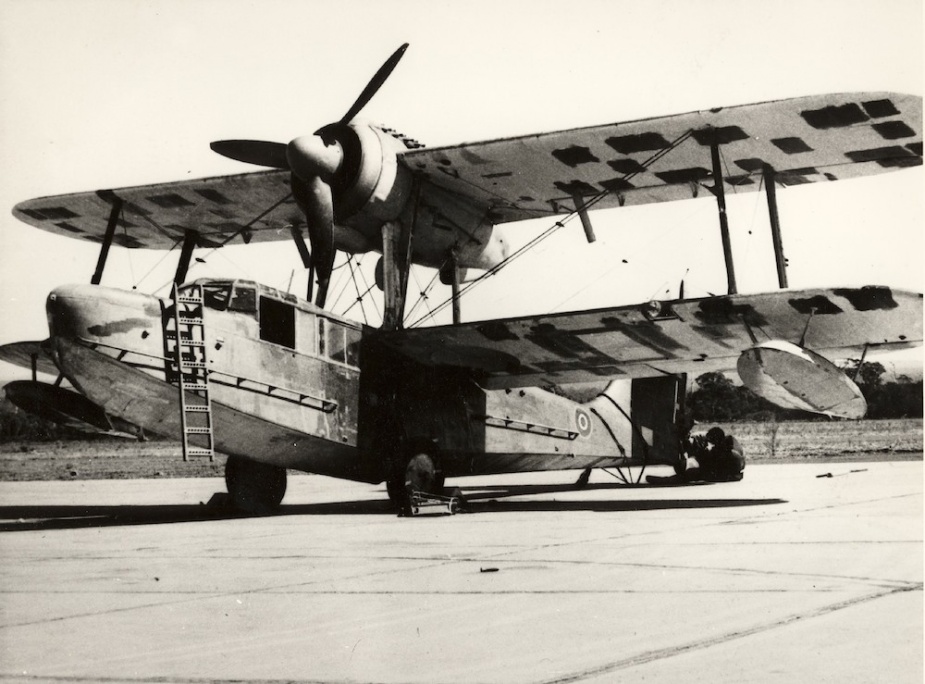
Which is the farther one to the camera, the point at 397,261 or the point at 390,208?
the point at 397,261

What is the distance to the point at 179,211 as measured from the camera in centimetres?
1753

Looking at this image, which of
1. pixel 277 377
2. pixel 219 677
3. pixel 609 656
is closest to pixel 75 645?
pixel 219 677

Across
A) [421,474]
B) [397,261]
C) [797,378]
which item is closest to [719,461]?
[797,378]

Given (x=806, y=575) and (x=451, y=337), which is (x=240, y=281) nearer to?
(x=451, y=337)

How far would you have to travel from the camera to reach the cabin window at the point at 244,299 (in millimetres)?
12648

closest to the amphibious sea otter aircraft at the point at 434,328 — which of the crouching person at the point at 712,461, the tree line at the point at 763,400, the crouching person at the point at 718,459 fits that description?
the crouching person at the point at 712,461

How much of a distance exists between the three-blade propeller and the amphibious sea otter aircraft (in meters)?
0.03

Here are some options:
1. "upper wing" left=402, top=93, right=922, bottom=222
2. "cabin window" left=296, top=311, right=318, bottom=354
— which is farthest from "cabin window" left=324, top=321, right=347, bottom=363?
"upper wing" left=402, top=93, right=922, bottom=222

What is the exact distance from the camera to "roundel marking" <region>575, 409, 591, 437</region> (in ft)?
56.7

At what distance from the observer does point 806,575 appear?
700 cm

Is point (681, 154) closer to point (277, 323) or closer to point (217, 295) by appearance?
point (277, 323)

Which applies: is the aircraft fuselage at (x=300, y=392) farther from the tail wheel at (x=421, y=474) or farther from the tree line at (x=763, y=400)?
the tree line at (x=763, y=400)

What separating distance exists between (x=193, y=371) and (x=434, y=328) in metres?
3.60

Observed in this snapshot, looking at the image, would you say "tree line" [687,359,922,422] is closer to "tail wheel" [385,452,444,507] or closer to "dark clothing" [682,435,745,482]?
"dark clothing" [682,435,745,482]
